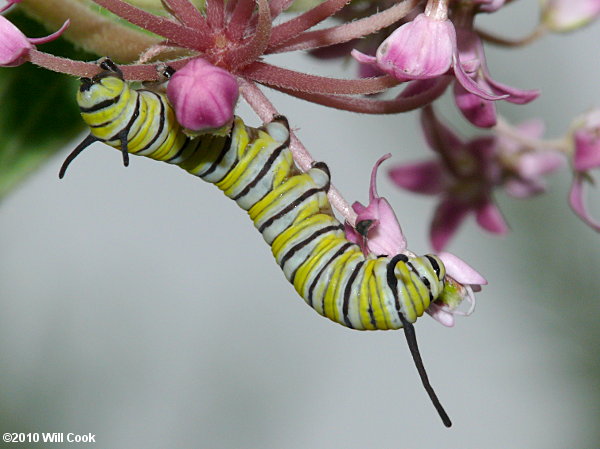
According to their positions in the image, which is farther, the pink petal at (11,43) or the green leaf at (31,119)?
the green leaf at (31,119)

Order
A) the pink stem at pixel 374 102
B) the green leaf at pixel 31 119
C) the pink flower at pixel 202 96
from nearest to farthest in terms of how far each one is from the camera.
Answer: the pink flower at pixel 202 96 < the pink stem at pixel 374 102 < the green leaf at pixel 31 119

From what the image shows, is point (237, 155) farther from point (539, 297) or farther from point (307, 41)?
point (539, 297)

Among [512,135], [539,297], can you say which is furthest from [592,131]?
[539,297]

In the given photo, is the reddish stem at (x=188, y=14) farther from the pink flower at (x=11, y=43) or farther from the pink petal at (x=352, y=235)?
the pink petal at (x=352, y=235)

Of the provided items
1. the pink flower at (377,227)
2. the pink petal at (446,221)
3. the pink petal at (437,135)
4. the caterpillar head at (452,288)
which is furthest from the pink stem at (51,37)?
the pink petal at (446,221)

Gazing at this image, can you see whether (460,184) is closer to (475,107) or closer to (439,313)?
(475,107)

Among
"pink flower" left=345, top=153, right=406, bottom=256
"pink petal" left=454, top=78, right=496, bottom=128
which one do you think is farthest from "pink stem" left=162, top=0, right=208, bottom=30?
"pink petal" left=454, top=78, right=496, bottom=128

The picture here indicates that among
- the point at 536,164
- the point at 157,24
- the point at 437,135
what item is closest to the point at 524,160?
the point at 536,164
